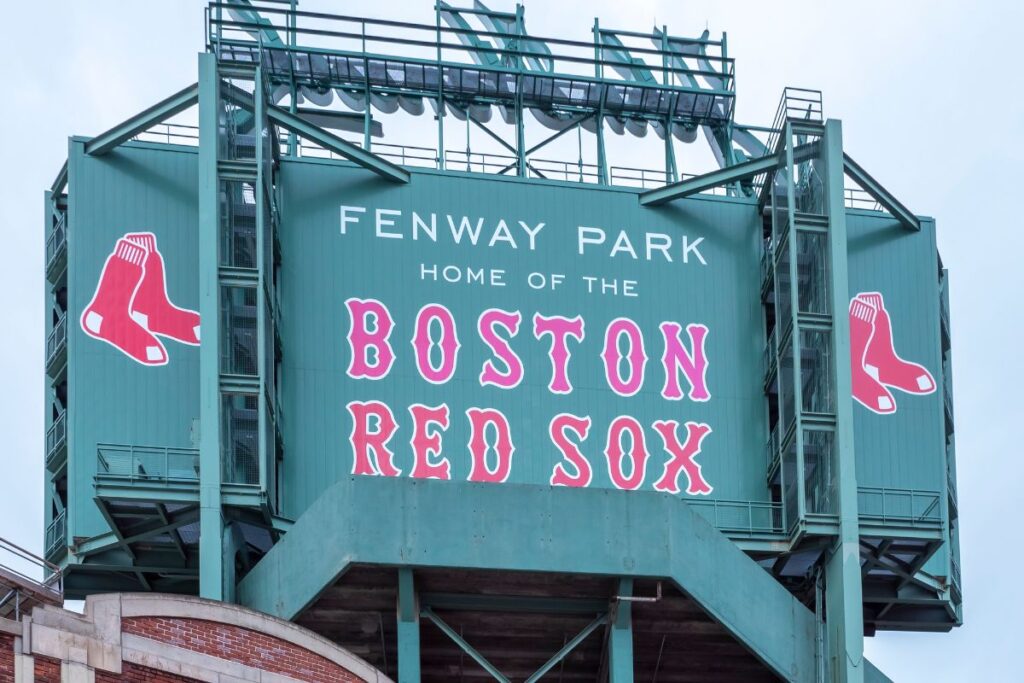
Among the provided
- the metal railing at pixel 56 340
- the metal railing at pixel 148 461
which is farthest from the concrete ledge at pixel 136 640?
the metal railing at pixel 56 340

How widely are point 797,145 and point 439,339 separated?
33.8ft

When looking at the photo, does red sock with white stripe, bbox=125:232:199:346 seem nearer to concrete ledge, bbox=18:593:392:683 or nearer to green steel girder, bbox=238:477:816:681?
green steel girder, bbox=238:477:816:681

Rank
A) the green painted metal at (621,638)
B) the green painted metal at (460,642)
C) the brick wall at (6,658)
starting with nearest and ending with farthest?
the brick wall at (6,658)
the green painted metal at (621,638)
the green painted metal at (460,642)

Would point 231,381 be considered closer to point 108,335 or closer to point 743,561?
point 108,335

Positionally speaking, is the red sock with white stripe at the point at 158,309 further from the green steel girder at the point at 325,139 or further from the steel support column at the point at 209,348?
the green steel girder at the point at 325,139

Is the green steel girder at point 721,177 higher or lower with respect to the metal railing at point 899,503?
higher

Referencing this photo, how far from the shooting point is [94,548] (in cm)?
5600

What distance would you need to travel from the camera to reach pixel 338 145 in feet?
196

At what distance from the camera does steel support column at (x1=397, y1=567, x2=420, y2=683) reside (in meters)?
49.8

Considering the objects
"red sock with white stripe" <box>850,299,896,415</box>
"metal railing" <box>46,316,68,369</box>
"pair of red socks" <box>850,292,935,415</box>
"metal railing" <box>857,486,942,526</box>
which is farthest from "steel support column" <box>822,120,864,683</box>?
"metal railing" <box>46,316,68,369</box>

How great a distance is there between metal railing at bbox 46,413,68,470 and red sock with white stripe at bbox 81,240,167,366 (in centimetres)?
244

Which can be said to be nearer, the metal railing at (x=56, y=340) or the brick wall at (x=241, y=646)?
the brick wall at (x=241, y=646)

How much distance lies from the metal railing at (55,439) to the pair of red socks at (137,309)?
255cm

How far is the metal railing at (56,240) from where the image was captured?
60906mm
